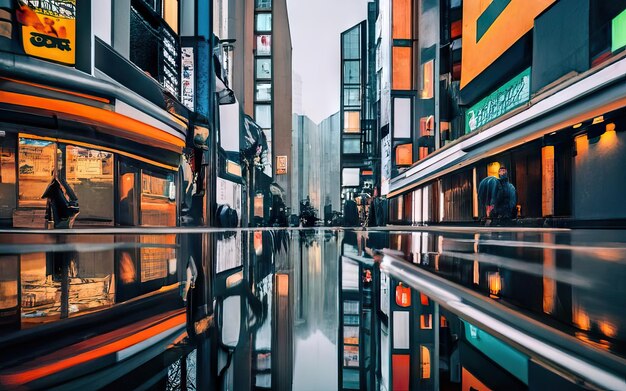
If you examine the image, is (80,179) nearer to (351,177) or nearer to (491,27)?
(491,27)

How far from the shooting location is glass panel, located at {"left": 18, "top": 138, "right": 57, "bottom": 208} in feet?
23.1

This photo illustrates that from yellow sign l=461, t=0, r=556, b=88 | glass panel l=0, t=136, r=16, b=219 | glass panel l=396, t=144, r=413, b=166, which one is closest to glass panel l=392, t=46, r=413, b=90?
glass panel l=396, t=144, r=413, b=166

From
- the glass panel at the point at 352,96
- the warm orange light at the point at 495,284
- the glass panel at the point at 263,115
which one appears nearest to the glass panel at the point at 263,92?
the glass panel at the point at 263,115

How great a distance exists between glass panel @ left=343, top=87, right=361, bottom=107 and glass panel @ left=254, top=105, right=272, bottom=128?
5.64 m

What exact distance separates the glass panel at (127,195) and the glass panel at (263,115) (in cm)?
1943

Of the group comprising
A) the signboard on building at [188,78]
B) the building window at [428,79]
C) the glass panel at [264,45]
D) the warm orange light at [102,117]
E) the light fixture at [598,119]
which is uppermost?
the glass panel at [264,45]

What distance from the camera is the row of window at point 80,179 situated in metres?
6.96

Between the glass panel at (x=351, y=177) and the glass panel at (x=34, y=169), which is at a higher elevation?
the glass panel at (x=351, y=177)

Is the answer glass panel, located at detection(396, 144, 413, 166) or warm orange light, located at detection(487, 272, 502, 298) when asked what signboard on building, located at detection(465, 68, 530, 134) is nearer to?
glass panel, located at detection(396, 144, 413, 166)

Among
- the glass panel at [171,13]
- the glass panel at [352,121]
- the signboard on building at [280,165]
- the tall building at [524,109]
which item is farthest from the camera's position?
the signboard on building at [280,165]

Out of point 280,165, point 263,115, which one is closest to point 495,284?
point 263,115

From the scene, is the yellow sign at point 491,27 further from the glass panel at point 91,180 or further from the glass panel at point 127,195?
the glass panel at point 91,180

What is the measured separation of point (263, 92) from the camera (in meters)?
28.0

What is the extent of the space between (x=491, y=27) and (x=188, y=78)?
29.0ft
